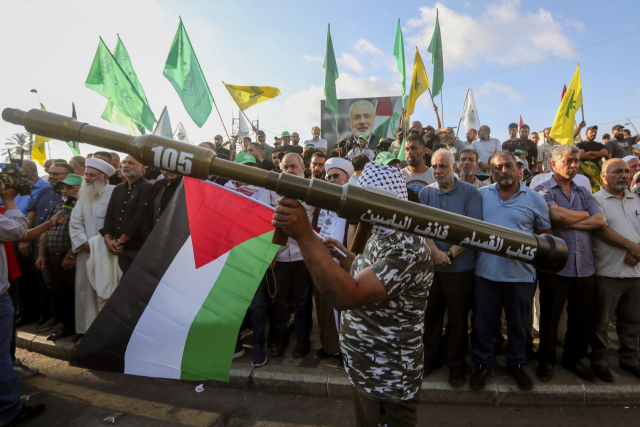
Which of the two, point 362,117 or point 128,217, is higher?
point 362,117

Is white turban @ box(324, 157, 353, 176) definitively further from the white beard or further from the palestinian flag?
the white beard

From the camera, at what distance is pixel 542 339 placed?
4.04 m

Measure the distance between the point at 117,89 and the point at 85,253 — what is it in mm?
4387

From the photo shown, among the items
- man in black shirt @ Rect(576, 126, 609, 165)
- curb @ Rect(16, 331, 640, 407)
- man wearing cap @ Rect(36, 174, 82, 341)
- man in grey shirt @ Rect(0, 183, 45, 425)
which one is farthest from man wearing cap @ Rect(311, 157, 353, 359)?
man in black shirt @ Rect(576, 126, 609, 165)

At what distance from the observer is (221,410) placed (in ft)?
11.9

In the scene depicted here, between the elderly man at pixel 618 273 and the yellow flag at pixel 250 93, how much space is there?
699 centimetres

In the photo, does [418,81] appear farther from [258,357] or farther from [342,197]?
[342,197]

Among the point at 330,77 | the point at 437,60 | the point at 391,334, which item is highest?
the point at 437,60

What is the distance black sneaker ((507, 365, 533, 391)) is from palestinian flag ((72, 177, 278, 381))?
3008 millimetres

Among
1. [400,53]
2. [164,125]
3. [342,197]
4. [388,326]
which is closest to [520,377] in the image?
[388,326]

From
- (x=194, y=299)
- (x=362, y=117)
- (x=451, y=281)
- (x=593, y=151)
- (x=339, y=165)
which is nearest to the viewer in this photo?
(x=194, y=299)

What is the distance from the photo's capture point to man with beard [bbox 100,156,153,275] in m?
4.87

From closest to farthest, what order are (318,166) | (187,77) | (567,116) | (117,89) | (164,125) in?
(318,166) < (567,116) < (117,89) < (187,77) < (164,125)

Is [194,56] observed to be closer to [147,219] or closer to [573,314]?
[147,219]
